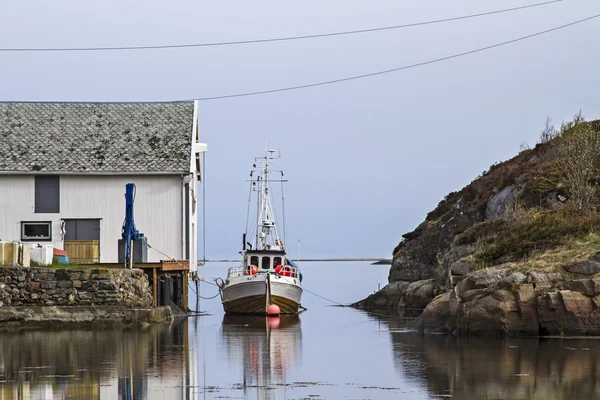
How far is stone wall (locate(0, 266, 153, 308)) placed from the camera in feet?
103

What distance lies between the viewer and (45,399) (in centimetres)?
1554

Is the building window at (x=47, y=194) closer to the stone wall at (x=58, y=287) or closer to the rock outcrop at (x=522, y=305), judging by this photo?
the stone wall at (x=58, y=287)

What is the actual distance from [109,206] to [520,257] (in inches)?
687

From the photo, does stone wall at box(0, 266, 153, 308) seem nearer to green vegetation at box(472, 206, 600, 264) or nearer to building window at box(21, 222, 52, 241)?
building window at box(21, 222, 52, 241)

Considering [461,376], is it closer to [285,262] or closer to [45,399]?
[45,399]

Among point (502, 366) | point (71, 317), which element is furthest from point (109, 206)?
point (502, 366)

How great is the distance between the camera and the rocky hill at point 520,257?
1065 inches

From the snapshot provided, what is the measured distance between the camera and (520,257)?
31.2m

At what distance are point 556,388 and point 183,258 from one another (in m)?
26.3

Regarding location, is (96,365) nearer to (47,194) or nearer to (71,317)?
(71,317)

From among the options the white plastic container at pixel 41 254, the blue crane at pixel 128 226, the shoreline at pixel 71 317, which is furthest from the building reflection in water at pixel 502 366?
the blue crane at pixel 128 226

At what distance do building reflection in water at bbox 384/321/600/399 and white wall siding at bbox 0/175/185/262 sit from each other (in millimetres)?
15553

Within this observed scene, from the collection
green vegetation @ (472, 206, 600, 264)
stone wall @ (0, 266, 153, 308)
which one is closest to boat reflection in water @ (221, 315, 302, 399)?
stone wall @ (0, 266, 153, 308)

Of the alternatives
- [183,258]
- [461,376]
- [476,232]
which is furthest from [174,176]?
[461,376]
